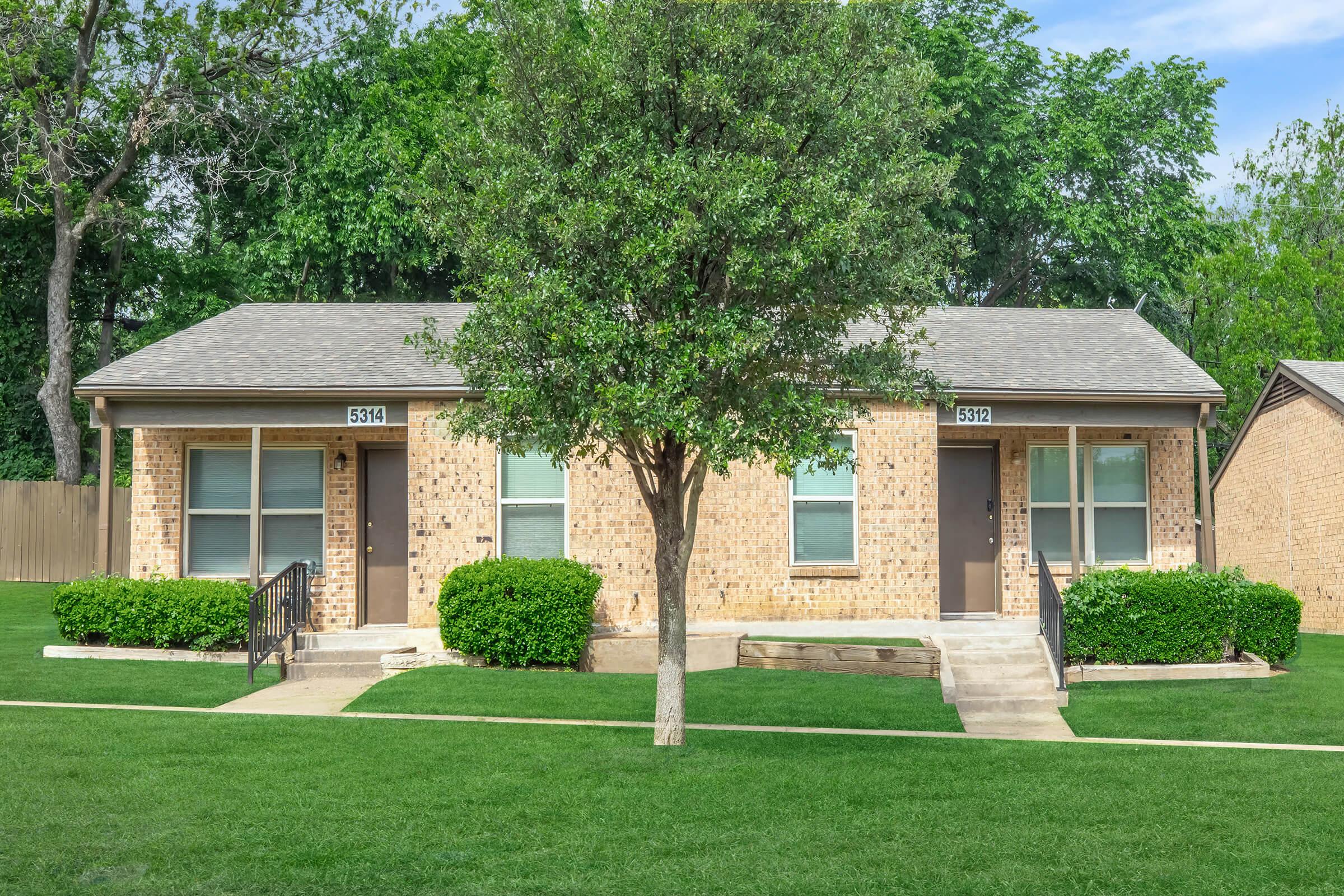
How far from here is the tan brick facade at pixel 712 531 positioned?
15508mm

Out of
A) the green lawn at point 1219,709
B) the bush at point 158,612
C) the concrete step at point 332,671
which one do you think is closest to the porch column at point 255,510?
the bush at point 158,612

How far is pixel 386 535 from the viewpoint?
16500 mm

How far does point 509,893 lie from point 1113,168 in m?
27.0

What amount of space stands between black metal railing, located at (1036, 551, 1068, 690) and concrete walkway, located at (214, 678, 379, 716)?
285 inches

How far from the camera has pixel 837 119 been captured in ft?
29.3

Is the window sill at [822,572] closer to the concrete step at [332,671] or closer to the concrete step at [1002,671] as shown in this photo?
the concrete step at [1002,671]

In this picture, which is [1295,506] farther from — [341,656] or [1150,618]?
[341,656]

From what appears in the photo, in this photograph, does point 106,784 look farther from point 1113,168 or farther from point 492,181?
point 1113,168

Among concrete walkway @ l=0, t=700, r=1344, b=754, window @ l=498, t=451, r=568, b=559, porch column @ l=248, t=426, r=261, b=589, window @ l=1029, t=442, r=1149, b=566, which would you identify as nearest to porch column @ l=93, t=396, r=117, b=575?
porch column @ l=248, t=426, r=261, b=589

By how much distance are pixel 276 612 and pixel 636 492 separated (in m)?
4.58

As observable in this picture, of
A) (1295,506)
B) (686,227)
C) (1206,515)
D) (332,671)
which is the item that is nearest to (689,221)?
(686,227)

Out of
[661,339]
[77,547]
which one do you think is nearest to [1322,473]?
→ [661,339]

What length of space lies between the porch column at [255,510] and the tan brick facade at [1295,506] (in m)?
14.9

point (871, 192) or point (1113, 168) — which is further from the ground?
point (1113, 168)
